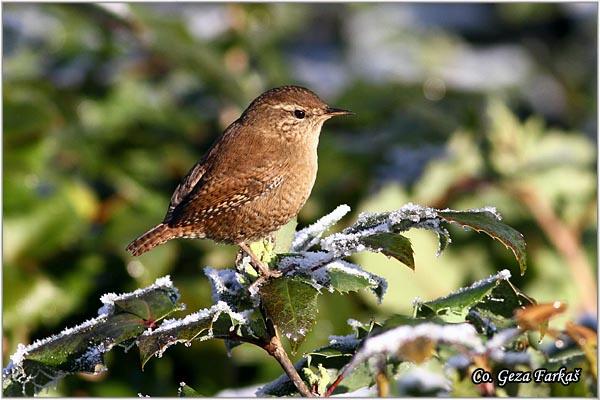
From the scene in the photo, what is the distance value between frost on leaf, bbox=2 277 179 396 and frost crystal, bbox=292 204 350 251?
32 cm

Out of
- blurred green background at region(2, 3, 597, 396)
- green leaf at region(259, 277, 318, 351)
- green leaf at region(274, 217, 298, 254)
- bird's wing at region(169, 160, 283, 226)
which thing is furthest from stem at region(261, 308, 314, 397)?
Answer: blurred green background at region(2, 3, 597, 396)

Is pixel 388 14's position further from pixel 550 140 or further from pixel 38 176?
pixel 38 176

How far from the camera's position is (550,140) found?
17.8 feet

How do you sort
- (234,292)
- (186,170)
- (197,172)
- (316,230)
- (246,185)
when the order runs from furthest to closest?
(186,170), (246,185), (197,172), (316,230), (234,292)

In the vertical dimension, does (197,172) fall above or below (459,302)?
above

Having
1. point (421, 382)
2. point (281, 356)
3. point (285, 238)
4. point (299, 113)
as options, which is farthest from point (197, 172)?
point (281, 356)

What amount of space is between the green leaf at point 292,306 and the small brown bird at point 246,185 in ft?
3.17

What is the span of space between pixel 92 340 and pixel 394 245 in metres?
0.62

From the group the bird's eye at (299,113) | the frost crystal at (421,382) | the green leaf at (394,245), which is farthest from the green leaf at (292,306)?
the bird's eye at (299,113)

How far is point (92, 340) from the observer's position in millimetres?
1910

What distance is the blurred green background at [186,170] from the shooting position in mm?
4480

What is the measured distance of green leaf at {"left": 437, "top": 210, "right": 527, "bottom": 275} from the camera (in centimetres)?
185

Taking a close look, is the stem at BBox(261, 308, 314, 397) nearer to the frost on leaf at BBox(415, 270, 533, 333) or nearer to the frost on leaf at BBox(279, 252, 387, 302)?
the frost on leaf at BBox(279, 252, 387, 302)

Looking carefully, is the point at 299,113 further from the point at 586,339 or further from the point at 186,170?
the point at 186,170
